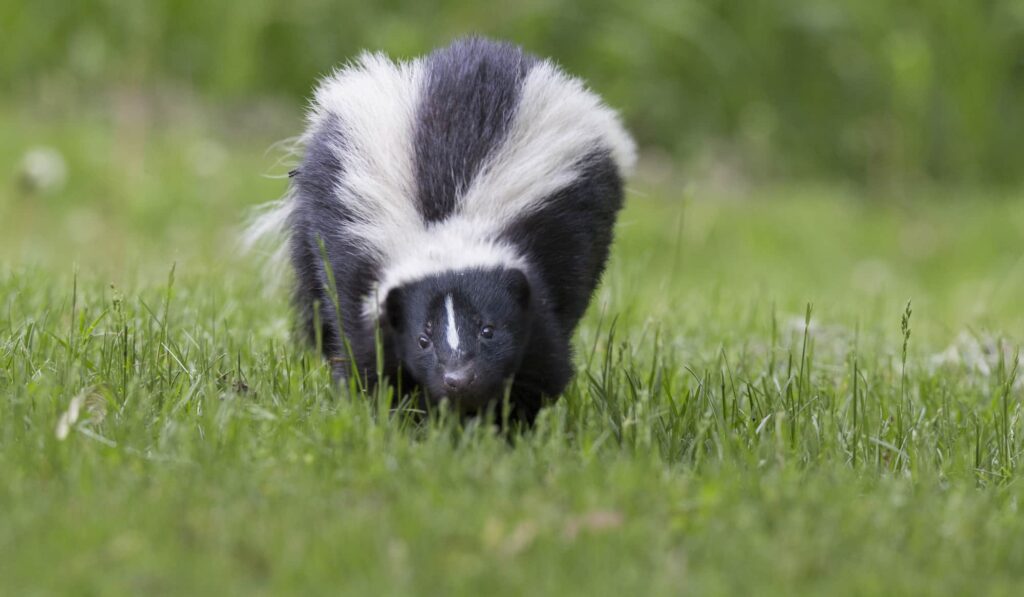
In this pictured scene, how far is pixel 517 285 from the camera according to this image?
172 inches

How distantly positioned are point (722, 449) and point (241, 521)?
5.12ft

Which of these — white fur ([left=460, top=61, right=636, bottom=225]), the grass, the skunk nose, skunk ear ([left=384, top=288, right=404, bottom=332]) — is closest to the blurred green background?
the grass

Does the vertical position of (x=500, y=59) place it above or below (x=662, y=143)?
below

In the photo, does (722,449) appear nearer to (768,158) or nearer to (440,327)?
(440,327)

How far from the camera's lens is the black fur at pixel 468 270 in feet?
14.2

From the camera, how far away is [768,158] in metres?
12.8

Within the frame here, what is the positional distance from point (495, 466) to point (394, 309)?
0.97 metres

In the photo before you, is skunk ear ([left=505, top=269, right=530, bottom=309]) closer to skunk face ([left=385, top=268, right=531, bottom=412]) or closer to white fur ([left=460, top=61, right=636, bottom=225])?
skunk face ([left=385, top=268, right=531, bottom=412])

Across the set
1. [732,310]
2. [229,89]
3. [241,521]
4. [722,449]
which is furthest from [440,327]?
[229,89]

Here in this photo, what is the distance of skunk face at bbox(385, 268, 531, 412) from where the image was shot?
4254mm

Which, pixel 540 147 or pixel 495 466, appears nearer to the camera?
pixel 495 466

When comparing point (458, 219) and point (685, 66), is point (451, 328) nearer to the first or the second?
point (458, 219)

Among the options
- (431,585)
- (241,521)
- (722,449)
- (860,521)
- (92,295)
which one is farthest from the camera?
(92,295)

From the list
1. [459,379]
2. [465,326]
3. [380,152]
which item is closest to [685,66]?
[380,152]
